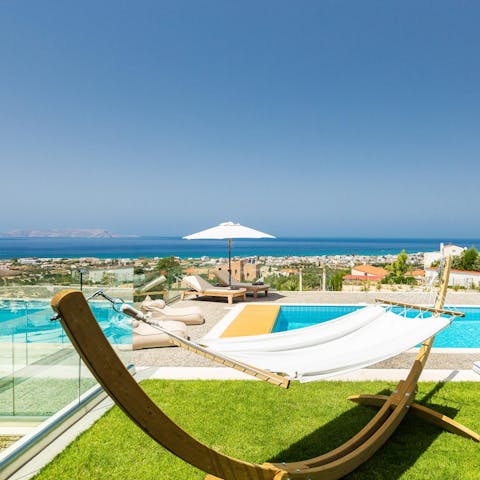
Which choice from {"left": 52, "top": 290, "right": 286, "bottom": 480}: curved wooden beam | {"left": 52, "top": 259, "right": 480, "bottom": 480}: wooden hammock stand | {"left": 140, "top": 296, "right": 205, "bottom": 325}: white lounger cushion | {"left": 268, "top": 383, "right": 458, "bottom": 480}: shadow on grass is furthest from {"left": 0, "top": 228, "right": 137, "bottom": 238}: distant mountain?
{"left": 52, "top": 290, "right": 286, "bottom": 480}: curved wooden beam

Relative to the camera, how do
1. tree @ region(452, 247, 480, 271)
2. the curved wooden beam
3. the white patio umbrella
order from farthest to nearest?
tree @ region(452, 247, 480, 271) < the white patio umbrella < the curved wooden beam

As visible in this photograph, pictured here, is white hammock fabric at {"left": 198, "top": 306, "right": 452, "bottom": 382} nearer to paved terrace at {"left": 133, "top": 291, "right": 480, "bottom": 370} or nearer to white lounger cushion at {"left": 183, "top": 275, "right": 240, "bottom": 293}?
paved terrace at {"left": 133, "top": 291, "right": 480, "bottom": 370}

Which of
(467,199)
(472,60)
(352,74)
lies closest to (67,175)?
(352,74)

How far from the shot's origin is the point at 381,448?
301cm

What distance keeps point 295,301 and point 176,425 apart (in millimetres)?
9336

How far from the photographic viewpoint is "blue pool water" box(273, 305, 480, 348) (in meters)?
7.27

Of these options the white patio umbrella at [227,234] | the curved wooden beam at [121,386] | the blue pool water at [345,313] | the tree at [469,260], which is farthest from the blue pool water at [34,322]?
the tree at [469,260]

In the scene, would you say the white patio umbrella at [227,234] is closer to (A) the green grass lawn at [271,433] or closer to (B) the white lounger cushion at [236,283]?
(B) the white lounger cushion at [236,283]

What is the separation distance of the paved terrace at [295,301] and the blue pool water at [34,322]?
1.22 m

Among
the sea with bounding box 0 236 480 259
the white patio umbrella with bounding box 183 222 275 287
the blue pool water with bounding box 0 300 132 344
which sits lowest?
the sea with bounding box 0 236 480 259

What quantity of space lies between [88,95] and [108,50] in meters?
11.7

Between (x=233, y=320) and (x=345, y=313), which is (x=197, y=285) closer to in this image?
(x=233, y=320)

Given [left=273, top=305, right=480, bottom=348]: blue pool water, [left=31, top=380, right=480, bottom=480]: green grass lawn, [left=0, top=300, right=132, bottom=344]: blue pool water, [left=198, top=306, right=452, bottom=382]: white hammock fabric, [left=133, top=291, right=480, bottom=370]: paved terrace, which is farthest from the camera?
[left=273, top=305, right=480, bottom=348]: blue pool water

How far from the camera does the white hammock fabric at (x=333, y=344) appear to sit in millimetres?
2223
